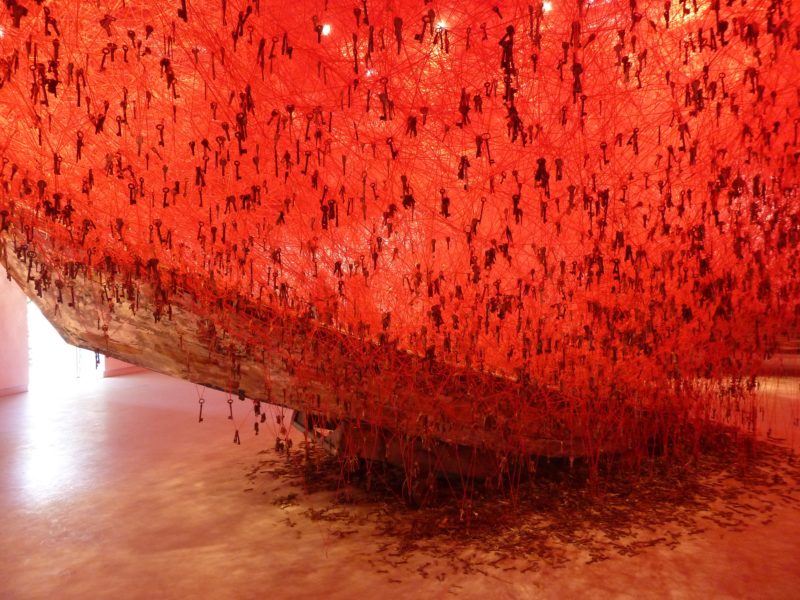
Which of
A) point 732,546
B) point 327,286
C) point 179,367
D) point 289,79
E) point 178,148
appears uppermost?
point 289,79

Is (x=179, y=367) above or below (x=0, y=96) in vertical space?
below

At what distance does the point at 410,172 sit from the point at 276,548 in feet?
7.81

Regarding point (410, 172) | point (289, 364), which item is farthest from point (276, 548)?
point (410, 172)

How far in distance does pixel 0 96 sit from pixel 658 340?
4672 millimetres

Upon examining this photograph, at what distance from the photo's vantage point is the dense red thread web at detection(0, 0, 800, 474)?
3.19 m

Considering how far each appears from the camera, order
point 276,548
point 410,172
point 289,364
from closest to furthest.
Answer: point 410,172
point 276,548
point 289,364

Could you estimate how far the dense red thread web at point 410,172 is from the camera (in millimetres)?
3186

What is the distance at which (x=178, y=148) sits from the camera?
151 inches

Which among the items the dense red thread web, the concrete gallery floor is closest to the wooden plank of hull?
the dense red thread web

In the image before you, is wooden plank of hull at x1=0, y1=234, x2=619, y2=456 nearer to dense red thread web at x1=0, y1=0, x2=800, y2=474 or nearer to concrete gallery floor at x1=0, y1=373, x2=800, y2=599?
dense red thread web at x1=0, y1=0, x2=800, y2=474

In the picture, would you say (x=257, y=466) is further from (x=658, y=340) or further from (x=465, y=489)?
(x=658, y=340)

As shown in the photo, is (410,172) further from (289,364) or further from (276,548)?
(276,548)

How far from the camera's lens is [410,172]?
151 inches

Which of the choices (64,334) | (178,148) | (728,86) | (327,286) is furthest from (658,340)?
(64,334)
